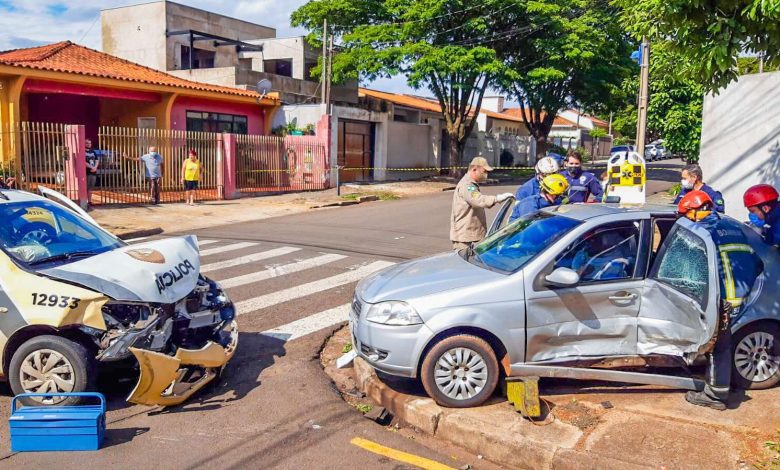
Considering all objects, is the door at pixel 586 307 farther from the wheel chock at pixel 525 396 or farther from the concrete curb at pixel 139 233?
the concrete curb at pixel 139 233

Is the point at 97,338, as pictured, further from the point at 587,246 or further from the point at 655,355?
the point at 655,355

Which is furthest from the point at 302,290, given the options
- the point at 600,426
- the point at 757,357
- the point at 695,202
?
the point at 757,357

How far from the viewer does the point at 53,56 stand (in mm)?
21734

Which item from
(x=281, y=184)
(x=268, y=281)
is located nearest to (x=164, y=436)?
(x=268, y=281)

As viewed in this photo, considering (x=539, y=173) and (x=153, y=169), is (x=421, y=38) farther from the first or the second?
(x=539, y=173)

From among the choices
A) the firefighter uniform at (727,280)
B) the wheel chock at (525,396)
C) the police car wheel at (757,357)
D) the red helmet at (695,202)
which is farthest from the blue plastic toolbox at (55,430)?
the police car wheel at (757,357)

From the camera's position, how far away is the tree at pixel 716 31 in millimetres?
5160

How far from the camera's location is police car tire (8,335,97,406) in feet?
16.2

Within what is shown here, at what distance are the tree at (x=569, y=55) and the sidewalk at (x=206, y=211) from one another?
28.4 ft

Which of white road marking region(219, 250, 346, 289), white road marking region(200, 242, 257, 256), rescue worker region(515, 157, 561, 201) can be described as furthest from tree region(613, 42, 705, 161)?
white road marking region(200, 242, 257, 256)

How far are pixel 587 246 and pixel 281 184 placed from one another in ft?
65.6

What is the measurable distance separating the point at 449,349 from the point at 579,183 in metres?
3.93

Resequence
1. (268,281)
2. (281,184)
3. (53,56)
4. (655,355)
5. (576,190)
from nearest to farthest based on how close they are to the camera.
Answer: (655,355)
(576,190)
(268,281)
(53,56)
(281,184)

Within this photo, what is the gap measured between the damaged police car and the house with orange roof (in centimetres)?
1484
